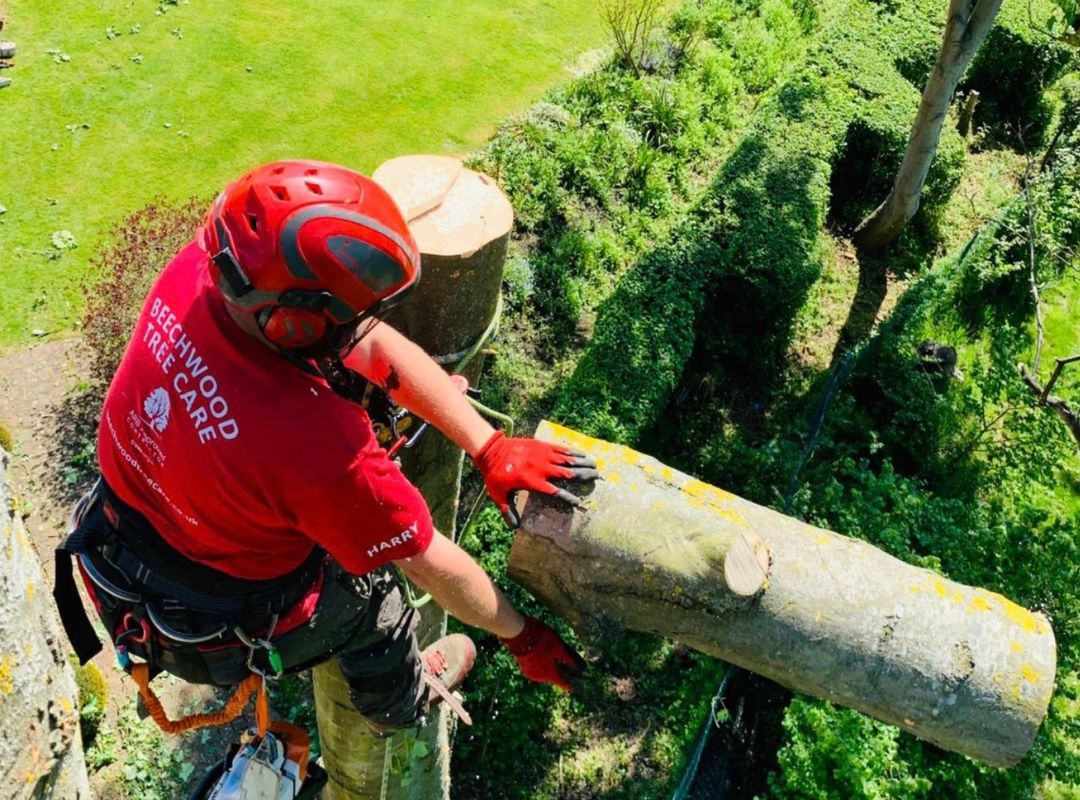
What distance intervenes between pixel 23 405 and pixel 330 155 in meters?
→ 4.22

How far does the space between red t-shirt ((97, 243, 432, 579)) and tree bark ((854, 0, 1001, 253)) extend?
7.80m

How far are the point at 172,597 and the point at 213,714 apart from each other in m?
0.58

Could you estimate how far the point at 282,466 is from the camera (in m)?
2.49

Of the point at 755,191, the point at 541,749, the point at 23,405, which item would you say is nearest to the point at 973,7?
the point at 755,191

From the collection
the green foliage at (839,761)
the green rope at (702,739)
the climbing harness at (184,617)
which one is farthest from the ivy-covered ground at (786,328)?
the climbing harness at (184,617)

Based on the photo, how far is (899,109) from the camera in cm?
1076

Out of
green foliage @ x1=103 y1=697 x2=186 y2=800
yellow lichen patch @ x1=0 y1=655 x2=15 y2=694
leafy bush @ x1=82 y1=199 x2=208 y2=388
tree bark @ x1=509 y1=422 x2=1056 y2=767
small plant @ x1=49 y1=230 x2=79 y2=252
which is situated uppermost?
tree bark @ x1=509 y1=422 x2=1056 y2=767

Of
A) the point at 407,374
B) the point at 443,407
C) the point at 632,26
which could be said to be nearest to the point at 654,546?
the point at 443,407

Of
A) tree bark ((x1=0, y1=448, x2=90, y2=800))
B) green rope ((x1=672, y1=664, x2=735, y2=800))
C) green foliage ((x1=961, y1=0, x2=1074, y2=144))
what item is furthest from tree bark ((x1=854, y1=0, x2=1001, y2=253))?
tree bark ((x1=0, y1=448, x2=90, y2=800))

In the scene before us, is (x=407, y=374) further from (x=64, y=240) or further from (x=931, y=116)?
(x=931, y=116)

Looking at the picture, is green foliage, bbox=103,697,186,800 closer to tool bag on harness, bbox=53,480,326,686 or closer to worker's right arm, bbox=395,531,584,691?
tool bag on harness, bbox=53,480,326,686

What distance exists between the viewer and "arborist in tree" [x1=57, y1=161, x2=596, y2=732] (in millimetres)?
2418

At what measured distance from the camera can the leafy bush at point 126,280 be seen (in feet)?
24.3

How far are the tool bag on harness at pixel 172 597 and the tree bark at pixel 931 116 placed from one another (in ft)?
25.7
